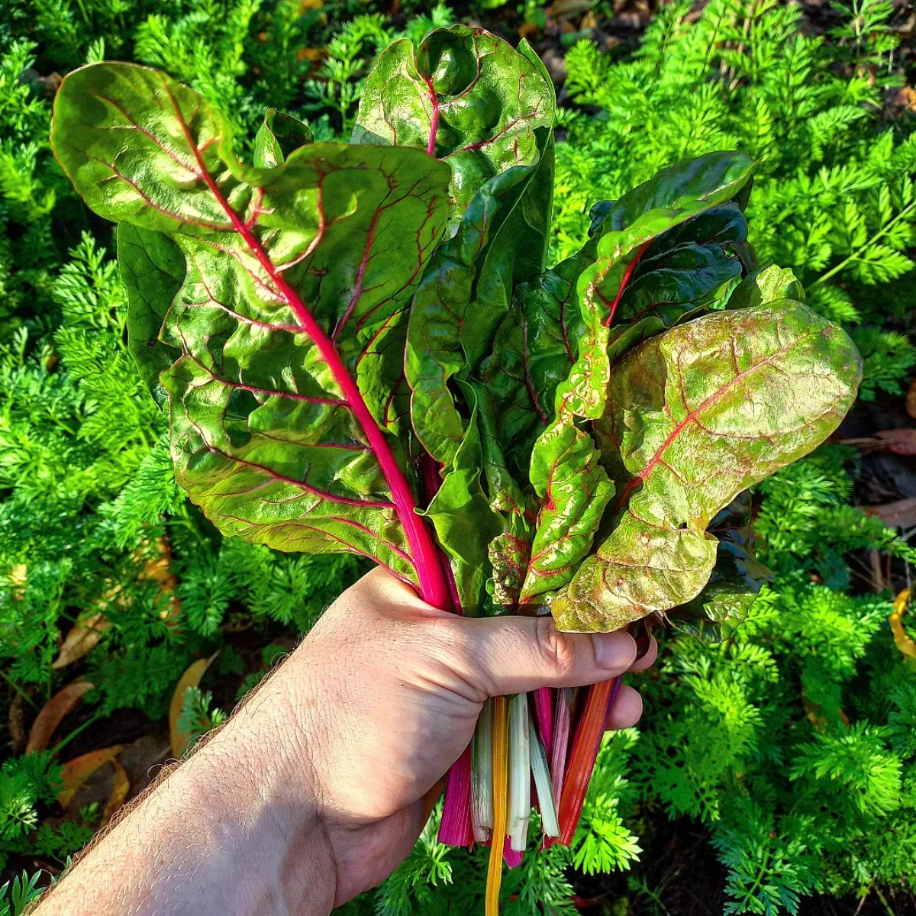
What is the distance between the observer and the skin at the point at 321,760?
1558mm

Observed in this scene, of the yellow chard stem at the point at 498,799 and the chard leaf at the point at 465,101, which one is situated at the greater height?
the chard leaf at the point at 465,101

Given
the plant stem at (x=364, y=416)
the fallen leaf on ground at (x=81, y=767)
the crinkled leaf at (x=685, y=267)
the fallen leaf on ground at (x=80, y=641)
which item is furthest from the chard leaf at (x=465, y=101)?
the fallen leaf on ground at (x=81, y=767)

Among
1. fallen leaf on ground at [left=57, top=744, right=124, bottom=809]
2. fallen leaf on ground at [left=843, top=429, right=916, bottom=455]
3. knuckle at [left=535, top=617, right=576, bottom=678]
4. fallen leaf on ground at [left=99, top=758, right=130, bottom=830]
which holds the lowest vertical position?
fallen leaf on ground at [left=843, top=429, right=916, bottom=455]

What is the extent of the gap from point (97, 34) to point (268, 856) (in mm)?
4238

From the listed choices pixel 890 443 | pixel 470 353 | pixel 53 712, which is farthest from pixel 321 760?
pixel 890 443

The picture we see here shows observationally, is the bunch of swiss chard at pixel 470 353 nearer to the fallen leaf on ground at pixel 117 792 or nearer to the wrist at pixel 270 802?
the wrist at pixel 270 802

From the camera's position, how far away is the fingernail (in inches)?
67.1

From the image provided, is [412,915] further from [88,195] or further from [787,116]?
[787,116]

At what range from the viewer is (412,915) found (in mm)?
2045

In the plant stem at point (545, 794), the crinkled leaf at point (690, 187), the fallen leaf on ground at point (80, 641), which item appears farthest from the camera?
the fallen leaf on ground at point (80, 641)

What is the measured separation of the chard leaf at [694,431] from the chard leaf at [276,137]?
81cm

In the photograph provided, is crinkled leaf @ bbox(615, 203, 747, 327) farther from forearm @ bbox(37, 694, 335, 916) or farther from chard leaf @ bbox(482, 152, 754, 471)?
forearm @ bbox(37, 694, 335, 916)

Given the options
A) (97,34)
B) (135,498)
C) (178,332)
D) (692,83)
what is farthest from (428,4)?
(178,332)

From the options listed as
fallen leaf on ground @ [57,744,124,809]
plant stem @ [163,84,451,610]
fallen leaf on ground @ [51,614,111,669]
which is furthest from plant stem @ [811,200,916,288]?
fallen leaf on ground @ [57,744,124,809]
